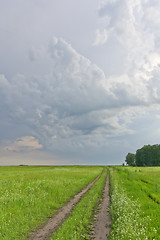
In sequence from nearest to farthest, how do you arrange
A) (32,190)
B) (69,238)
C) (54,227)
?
1. (69,238)
2. (54,227)
3. (32,190)

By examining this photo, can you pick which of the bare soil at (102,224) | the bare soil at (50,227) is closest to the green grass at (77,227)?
the bare soil at (102,224)

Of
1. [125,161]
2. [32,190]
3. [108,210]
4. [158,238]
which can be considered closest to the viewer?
[158,238]

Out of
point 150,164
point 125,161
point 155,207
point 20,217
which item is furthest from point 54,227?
point 125,161

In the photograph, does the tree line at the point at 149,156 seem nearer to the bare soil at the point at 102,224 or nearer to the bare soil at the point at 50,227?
the bare soil at the point at 102,224

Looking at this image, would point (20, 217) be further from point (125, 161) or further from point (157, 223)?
point (125, 161)

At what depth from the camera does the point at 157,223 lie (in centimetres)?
974

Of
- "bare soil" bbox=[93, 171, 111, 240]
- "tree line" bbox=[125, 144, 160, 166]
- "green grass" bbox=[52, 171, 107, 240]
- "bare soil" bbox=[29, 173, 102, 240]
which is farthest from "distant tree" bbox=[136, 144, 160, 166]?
"bare soil" bbox=[29, 173, 102, 240]

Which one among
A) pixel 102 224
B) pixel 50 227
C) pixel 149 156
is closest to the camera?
pixel 50 227

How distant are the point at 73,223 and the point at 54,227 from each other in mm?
1166

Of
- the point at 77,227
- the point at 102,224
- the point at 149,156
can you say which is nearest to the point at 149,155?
the point at 149,156

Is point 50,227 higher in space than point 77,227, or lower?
lower

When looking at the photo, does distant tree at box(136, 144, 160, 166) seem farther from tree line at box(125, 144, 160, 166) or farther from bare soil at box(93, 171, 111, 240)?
bare soil at box(93, 171, 111, 240)

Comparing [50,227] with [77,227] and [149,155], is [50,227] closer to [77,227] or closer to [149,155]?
[77,227]

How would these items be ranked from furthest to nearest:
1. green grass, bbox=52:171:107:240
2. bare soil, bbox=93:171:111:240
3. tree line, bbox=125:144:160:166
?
tree line, bbox=125:144:160:166 < bare soil, bbox=93:171:111:240 < green grass, bbox=52:171:107:240
